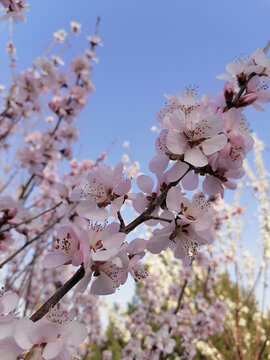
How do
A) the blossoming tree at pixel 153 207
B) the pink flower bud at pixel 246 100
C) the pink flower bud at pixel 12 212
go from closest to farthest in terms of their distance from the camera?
the blossoming tree at pixel 153 207 → the pink flower bud at pixel 246 100 → the pink flower bud at pixel 12 212

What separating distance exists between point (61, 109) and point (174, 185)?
2637mm

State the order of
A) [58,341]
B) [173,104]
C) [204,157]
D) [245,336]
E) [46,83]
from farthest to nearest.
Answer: [245,336], [46,83], [173,104], [204,157], [58,341]

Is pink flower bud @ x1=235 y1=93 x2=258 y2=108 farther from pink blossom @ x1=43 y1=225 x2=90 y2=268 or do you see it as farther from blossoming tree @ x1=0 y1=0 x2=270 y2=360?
pink blossom @ x1=43 y1=225 x2=90 y2=268

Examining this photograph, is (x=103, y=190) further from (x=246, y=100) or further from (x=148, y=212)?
(x=246, y=100)

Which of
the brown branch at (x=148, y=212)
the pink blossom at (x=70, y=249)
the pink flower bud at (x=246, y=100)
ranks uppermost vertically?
the pink flower bud at (x=246, y=100)

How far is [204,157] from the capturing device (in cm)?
98

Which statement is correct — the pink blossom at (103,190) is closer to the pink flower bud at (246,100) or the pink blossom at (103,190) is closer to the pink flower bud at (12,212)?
the pink flower bud at (246,100)

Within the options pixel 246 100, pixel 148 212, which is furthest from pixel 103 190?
pixel 246 100

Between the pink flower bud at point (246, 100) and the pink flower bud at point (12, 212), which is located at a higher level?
the pink flower bud at point (246, 100)

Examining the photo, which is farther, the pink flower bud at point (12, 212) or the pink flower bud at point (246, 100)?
the pink flower bud at point (12, 212)

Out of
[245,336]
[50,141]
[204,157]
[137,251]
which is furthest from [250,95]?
[245,336]

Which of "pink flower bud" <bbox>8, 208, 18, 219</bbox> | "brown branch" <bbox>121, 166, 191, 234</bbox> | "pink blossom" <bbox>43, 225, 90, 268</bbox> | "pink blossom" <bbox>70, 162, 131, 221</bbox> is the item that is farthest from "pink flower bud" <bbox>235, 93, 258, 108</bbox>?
"pink flower bud" <bbox>8, 208, 18, 219</bbox>

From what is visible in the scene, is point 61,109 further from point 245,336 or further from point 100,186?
point 245,336

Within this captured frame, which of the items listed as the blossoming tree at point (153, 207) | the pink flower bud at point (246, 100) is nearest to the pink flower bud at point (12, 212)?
the blossoming tree at point (153, 207)
